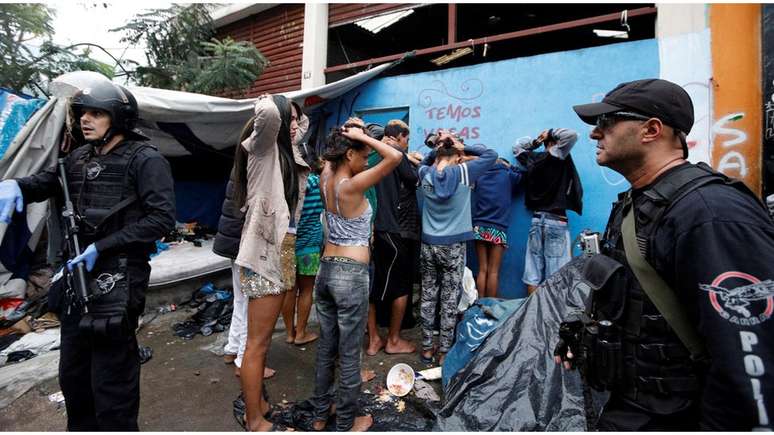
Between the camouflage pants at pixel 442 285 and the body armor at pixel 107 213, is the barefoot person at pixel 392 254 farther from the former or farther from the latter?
the body armor at pixel 107 213

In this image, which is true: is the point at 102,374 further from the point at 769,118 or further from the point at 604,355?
the point at 769,118

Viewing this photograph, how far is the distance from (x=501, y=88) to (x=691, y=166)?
344cm

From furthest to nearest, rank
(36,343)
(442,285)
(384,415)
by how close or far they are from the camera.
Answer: (36,343), (442,285), (384,415)

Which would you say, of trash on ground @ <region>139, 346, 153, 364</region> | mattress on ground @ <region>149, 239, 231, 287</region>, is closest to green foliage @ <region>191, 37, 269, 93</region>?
mattress on ground @ <region>149, 239, 231, 287</region>

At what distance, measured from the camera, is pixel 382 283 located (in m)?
3.62

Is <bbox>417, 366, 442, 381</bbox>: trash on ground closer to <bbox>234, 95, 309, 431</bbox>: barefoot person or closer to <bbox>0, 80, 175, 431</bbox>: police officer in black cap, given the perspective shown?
<bbox>234, 95, 309, 431</bbox>: barefoot person

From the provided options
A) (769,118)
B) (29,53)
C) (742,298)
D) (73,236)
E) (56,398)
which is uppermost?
(29,53)

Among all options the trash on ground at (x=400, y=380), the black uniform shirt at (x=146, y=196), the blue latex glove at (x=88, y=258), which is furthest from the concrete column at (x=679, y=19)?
the blue latex glove at (x=88, y=258)

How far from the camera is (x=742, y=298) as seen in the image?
1.00 m

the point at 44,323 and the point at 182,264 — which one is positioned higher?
the point at 182,264

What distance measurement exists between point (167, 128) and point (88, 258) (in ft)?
12.0

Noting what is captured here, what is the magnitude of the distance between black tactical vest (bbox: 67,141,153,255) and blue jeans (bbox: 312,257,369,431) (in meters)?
1.03

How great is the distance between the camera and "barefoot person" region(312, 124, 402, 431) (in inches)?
90.1

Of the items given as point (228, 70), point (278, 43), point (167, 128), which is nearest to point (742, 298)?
point (167, 128)
